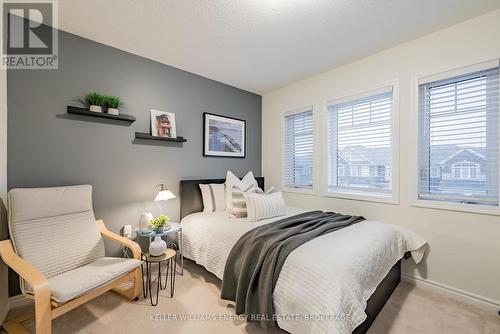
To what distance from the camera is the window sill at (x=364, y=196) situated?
8.43ft

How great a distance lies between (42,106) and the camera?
2072mm

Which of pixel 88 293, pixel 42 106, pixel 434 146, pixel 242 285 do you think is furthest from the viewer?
pixel 434 146

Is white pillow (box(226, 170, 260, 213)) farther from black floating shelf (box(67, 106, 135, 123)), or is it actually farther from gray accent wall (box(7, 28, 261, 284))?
black floating shelf (box(67, 106, 135, 123))

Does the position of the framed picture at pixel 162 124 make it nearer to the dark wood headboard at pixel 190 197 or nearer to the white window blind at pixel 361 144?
the dark wood headboard at pixel 190 197

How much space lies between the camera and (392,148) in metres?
2.55

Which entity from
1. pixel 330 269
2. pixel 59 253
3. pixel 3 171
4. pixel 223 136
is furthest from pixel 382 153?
pixel 3 171

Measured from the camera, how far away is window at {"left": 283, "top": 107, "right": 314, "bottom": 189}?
11.4 feet

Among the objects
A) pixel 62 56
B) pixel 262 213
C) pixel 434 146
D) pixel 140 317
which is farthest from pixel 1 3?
pixel 434 146

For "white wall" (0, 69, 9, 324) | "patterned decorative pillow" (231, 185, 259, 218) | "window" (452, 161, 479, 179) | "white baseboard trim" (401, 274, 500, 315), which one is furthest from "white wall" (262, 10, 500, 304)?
"white wall" (0, 69, 9, 324)

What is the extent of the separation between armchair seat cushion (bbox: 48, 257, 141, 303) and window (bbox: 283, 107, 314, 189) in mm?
2544

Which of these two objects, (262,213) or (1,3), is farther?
(262,213)

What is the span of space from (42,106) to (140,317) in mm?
2104

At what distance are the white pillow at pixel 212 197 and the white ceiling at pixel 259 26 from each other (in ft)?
5.45

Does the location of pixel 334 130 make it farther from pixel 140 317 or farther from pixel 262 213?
pixel 140 317
